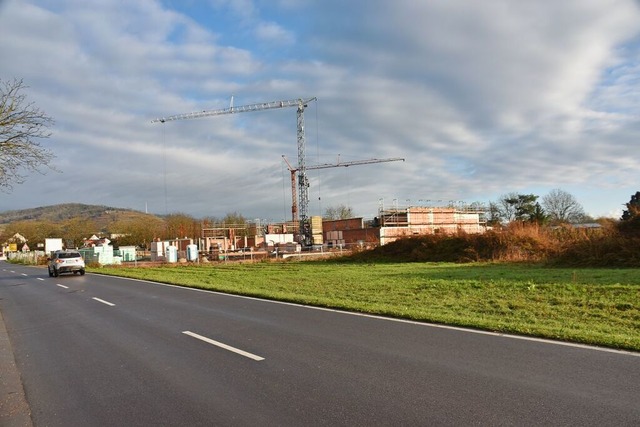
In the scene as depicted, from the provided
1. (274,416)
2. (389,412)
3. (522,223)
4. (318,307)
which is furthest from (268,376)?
(522,223)

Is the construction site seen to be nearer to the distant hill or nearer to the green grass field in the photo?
the green grass field

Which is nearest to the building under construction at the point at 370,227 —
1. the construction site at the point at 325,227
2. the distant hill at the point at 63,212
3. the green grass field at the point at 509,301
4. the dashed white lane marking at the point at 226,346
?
the construction site at the point at 325,227

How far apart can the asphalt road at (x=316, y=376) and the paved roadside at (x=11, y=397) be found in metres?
0.12

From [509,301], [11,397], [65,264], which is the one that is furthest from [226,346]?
[65,264]

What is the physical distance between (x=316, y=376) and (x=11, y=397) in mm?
4034

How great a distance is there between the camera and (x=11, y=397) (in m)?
6.25

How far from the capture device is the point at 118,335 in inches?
392

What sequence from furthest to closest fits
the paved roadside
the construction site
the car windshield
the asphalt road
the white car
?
the construction site, the car windshield, the white car, the paved roadside, the asphalt road

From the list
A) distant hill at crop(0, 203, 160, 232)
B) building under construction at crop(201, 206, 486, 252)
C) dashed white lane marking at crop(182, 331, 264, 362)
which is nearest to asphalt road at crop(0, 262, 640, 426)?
dashed white lane marking at crop(182, 331, 264, 362)

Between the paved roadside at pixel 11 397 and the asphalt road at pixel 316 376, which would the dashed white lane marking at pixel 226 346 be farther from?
the paved roadside at pixel 11 397

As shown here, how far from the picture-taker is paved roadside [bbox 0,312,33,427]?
5.39 m

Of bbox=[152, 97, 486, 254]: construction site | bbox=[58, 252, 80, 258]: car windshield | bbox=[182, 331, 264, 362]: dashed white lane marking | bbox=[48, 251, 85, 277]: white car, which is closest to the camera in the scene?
bbox=[182, 331, 264, 362]: dashed white lane marking

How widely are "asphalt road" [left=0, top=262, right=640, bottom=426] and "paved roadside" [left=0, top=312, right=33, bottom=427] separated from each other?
0.41 ft

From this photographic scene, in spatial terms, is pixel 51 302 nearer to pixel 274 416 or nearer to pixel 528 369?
pixel 274 416
